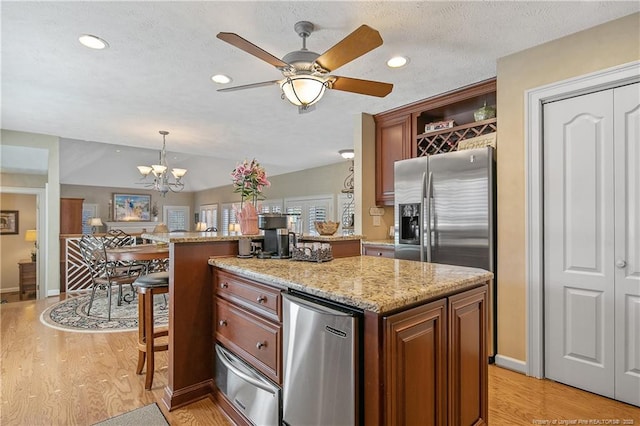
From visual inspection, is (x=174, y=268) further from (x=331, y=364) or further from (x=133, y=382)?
(x=331, y=364)

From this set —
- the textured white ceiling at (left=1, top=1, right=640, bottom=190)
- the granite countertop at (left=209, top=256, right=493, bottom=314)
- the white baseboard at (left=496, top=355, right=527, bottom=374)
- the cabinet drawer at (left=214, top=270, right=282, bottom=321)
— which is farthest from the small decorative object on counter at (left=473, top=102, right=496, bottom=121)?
the cabinet drawer at (left=214, top=270, right=282, bottom=321)

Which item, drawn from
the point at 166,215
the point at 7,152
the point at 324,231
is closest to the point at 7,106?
the point at 7,152

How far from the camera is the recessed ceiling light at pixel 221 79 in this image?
9.38ft

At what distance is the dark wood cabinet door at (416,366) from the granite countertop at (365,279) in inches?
2.7

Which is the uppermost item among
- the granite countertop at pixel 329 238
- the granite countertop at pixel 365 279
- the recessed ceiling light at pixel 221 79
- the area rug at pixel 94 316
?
the recessed ceiling light at pixel 221 79

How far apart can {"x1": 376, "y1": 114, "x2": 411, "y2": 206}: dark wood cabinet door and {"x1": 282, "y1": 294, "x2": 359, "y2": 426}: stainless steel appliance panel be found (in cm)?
267

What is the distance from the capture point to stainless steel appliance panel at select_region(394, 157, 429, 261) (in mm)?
3080

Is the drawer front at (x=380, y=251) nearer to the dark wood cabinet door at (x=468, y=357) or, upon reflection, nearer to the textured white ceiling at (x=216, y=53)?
the textured white ceiling at (x=216, y=53)

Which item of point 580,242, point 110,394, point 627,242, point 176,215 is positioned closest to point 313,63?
point 580,242

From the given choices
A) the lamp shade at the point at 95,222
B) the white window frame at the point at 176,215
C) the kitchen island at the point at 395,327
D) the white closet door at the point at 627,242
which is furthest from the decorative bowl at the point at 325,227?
the white window frame at the point at 176,215

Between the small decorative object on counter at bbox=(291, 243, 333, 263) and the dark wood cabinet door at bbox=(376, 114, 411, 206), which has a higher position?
the dark wood cabinet door at bbox=(376, 114, 411, 206)

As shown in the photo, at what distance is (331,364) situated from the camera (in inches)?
49.3

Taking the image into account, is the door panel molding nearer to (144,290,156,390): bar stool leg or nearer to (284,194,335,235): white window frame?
(144,290,156,390): bar stool leg

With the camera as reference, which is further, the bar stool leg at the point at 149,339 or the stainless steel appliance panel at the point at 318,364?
the bar stool leg at the point at 149,339
